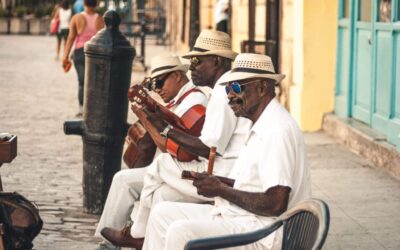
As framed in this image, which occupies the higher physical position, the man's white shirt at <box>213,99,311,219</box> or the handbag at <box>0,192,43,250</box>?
the man's white shirt at <box>213,99,311,219</box>

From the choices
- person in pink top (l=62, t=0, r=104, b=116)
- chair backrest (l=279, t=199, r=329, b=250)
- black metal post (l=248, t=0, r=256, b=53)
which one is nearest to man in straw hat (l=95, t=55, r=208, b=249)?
chair backrest (l=279, t=199, r=329, b=250)

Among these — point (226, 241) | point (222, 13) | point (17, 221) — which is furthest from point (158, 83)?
point (222, 13)

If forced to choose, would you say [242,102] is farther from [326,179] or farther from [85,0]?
[85,0]

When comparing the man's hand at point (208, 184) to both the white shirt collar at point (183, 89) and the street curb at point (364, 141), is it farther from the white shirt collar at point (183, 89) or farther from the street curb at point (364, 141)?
the street curb at point (364, 141)

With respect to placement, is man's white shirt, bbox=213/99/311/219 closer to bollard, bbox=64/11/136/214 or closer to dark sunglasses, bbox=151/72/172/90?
dark sunglasses, bbox=151/72/172/90

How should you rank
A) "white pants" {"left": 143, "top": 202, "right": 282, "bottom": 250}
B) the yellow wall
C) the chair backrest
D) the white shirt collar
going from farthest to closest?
→ the yellow wall → the white shirt collar → "white pants" {"left": 143, "top": 202, "right": 282, "bottom": 250} → the chair backrest

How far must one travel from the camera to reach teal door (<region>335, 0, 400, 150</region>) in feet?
34.7

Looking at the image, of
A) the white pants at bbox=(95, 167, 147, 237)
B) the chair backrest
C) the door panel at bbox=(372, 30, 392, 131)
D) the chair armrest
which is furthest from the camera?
the door panel at bbox=(372, 30, 392, 131)

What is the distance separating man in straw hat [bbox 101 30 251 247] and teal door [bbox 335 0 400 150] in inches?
142

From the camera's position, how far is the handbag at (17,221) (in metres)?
6.98

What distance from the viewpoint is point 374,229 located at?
786 centimetres

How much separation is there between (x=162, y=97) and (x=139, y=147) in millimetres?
403

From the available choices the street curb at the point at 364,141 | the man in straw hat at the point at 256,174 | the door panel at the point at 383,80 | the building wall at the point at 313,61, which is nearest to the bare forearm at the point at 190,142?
the man in straw hat at the point at 256,174

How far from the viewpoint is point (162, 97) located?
23.9ft
